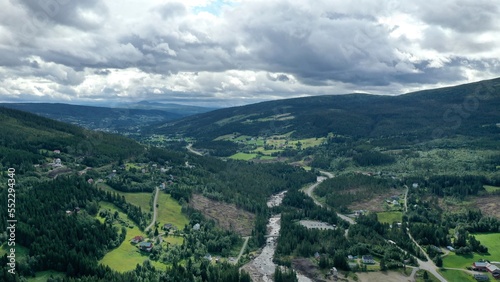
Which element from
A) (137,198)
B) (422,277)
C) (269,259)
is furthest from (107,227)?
(422,277)

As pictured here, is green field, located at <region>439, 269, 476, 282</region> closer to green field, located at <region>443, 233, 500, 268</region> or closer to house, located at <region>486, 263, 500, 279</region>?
green field, located at <region>443, 233, 500, 268</region>

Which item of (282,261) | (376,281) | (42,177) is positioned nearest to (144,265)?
(282,261)

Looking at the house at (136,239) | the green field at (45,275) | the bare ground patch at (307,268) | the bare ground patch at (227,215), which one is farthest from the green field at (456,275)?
the green field at (45,275)

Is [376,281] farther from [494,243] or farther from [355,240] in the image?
[494,243]

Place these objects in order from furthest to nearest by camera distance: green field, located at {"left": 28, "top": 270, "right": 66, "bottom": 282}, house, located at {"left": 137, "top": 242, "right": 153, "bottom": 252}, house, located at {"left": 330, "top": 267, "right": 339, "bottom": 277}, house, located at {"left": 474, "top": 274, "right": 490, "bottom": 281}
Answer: house, located at {"left": 137, "top": 242, "right": 153, "bottom": 252} < house, located at {"left": 330, "top": 267, "right": 339, "bottom": 277} < house, located at {"left": 474, "top": 274, "right": 490, "bottom": 281} < green field, located at {"left": 28, "top": 270, "right": 66, "bottom": 282}

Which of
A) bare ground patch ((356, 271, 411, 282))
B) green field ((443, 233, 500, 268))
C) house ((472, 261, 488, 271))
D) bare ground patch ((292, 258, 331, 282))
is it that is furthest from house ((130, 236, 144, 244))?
house ((472, 261, 488, 271))
